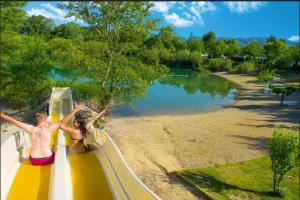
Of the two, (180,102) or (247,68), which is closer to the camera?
(180,102)

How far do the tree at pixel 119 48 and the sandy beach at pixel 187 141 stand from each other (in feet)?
9.36

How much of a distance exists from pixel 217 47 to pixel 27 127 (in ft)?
276

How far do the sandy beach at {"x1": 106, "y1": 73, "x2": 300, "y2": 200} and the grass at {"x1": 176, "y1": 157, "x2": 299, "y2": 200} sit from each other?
60 cm

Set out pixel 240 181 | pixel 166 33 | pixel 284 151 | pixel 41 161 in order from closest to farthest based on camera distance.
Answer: pixel 41 161 < pixel 284 151 < pixel 240 181 < pixel 166 33

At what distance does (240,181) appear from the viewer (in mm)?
13867

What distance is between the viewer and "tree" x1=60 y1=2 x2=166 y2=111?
20.5 meters

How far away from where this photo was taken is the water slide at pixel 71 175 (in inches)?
276

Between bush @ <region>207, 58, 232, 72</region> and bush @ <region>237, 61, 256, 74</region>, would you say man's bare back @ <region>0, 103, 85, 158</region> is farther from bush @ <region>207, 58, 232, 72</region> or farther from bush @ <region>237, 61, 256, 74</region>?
bush @ <region>207, 58, 232, 72</region>

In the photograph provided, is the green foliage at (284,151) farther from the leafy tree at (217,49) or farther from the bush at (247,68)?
the leafy tree at (217,49)

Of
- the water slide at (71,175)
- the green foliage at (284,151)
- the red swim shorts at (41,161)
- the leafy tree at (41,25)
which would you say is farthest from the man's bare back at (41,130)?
the leafy tree at (41,25)

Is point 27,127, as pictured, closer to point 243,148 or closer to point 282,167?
point 282,167

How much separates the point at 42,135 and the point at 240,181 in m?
8.83

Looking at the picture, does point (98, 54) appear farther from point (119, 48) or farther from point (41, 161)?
point (41, 161)

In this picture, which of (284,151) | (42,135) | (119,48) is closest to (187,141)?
(119,48)
